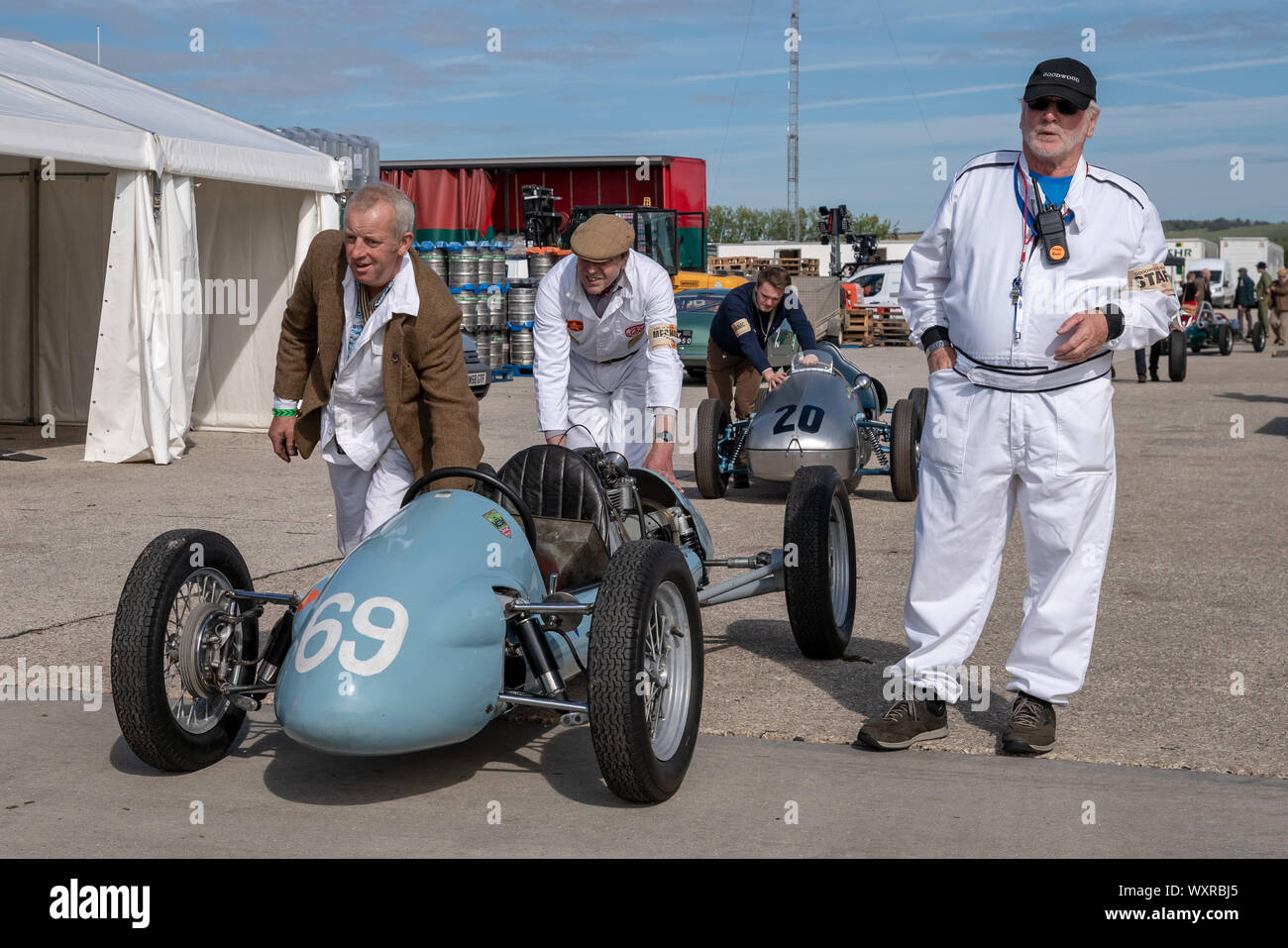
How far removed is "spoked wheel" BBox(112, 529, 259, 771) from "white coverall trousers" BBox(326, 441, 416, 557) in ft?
2.20

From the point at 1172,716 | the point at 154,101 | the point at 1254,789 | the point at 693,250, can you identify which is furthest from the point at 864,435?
the point at 693,250

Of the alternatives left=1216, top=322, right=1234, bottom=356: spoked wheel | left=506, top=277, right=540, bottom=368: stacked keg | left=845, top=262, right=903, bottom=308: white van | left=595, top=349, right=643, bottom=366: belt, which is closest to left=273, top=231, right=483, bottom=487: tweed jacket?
left=595, top=349, right=643, bottom=366: belt

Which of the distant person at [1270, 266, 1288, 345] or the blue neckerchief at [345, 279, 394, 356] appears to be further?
the distant person at [1270, 266, 1288, 345]

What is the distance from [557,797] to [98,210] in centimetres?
1205

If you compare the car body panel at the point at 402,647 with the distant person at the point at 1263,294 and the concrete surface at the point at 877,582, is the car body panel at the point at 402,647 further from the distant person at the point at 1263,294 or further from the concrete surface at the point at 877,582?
the distant person at the point at 1263,294

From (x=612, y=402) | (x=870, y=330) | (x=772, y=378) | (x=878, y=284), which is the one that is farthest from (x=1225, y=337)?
(x=612, y=402)

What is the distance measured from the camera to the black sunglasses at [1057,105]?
432cm

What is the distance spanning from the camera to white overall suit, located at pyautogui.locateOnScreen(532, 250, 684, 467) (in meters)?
6.30

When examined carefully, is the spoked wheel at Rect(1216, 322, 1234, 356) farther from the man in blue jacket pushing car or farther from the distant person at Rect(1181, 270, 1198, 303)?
the man in blue jacket pushing car

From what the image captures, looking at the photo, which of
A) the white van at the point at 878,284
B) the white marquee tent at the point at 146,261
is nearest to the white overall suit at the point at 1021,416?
the white marquee tent at the point at 146,261

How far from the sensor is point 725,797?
4145 mm

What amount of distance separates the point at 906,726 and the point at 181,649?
2.32m

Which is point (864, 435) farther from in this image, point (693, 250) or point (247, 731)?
point (693, 250)

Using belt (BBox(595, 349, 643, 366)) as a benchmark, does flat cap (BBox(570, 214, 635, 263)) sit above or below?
above
